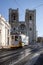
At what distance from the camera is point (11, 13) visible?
312 ft

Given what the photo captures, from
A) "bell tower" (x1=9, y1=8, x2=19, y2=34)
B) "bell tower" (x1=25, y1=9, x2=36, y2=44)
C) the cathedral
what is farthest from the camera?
"bell tower" (x1=25, y1=9, x2=36, y2=44)

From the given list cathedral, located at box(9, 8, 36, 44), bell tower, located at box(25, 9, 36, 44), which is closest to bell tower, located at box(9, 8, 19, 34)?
cathedral, located at box(9, 8, 36, 44)

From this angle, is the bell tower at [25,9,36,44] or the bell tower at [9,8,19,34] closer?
the bell tower at [9,8,19,34]

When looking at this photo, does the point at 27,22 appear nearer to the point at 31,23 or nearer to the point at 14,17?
the point at 31,23

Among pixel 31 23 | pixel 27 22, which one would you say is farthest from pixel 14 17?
pixel 31 23

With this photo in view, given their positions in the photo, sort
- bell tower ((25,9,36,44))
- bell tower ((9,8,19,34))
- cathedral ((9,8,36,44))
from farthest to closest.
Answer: bell tower ((25,9,36,44)) < bell tower ((9,8,19,34)) < cathedral ((9,8,36,44))

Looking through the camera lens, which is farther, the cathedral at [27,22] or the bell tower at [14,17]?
the bell tower at [14,17]

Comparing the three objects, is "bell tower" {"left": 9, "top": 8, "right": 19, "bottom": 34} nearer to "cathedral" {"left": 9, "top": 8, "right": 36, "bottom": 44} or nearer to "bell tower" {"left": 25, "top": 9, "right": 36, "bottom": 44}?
"cathedral" {"left": 9, "top": 8, "right": 36, "bottom": 44}

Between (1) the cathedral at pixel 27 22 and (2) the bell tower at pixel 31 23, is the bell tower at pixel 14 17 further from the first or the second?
(2) the bell tower at pixel 31 23

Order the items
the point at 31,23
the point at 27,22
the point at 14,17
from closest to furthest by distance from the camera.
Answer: the point at 27,22
the point at 14,17
the point at 31,23

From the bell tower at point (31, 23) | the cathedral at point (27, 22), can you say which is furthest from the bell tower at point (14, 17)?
the bell tower at point (31, 23)

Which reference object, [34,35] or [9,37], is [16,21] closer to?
[34,35]

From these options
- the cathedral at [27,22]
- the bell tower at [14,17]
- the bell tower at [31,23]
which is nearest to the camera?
the cathedral at [27,22]

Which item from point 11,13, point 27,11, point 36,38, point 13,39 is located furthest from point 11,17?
point 13,39
